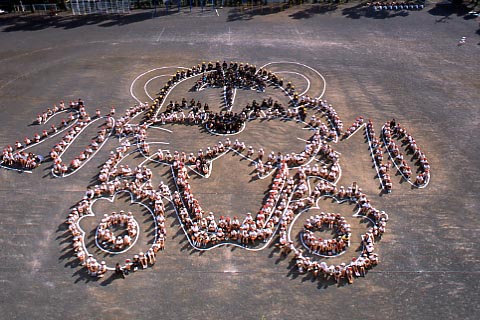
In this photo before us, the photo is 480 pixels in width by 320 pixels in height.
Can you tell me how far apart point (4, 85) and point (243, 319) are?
5374cm

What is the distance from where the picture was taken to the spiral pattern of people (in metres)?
41.7

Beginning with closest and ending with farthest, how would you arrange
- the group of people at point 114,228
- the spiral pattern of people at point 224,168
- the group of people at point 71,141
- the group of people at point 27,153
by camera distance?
the group of people at point 114,228
the spiral pattern of people at point 224,168
the group of people at point 71,141
the group of people at point 27,153

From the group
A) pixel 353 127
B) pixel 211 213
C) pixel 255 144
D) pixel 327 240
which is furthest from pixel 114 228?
pixel 353 127

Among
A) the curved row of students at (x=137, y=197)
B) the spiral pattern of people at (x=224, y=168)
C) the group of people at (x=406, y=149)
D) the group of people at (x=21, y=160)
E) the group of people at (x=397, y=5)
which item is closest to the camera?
the curved row of students at (x=137, y=197)

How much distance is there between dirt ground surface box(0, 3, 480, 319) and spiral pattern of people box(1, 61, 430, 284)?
1.65ft

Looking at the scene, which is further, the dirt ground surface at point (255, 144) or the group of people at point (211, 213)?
the group of people at point (211, 213)

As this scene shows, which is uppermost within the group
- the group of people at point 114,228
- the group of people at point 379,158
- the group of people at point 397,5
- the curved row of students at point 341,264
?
the group of people at point 397,5

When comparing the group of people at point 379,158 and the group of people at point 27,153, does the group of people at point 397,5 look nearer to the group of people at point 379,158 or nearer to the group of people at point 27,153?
the group of people at point 379,158

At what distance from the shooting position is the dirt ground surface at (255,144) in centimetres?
3700

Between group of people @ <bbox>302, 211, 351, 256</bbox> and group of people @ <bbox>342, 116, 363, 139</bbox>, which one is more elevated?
group of people @ <bbox>342, 116, 363, 139</bbox>

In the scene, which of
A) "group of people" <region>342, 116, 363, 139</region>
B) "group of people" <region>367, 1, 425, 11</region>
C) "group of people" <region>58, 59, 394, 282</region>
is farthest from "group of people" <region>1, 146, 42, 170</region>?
"group of people" <region>367, 1, 425, 11</region>

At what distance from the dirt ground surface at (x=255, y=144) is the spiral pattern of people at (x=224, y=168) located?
19.8 inches

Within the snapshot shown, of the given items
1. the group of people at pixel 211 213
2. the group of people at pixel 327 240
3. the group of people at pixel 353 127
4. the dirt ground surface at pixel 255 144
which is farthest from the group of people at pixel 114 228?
the group of people at pixel 353 127

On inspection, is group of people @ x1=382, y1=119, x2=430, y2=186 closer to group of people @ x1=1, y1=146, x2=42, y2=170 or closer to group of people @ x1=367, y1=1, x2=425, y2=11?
group of people @ x1=1, y1=146, x2=42, y2=170
